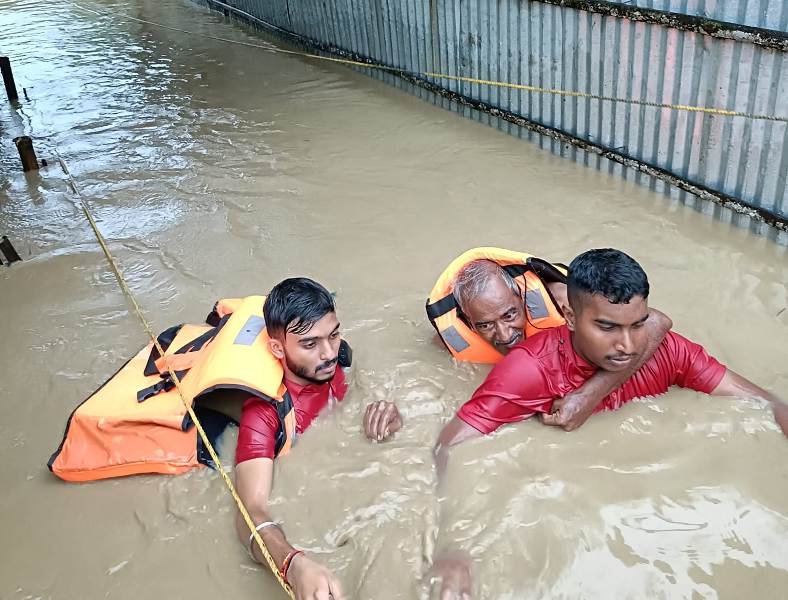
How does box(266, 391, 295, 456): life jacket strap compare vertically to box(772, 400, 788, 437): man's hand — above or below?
above

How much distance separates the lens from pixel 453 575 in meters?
2.53

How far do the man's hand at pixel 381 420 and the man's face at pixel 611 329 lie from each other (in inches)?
36.5

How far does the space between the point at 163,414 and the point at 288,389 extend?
529 millimetres

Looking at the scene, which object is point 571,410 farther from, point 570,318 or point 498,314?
point 498,314

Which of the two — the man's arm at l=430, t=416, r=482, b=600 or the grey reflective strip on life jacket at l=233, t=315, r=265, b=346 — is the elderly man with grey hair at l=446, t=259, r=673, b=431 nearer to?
the man's arm at l=430, t=416, r=482, b=600

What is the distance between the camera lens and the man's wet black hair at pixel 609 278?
8.66 ft

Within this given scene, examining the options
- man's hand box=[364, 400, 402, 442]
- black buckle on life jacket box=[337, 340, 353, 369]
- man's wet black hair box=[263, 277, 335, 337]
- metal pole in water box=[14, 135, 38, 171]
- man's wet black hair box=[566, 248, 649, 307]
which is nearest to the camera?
man's wet black hair box=[566, 248, 649, 307]

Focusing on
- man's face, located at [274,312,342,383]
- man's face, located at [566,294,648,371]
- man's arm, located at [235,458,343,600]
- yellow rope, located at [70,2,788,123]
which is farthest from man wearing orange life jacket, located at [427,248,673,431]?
yellow rope, located at [70,2,788,123]

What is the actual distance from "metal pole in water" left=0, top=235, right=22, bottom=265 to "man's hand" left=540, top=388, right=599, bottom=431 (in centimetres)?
407

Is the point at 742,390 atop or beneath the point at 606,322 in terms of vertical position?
beneath

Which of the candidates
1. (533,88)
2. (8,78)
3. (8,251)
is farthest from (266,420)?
(8,78)

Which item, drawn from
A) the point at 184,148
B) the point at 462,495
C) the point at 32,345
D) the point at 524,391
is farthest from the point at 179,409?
the point at 184,148

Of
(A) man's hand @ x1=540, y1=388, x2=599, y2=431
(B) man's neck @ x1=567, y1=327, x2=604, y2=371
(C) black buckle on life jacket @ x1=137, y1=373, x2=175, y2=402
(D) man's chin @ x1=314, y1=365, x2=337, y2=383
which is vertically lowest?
(A) man's hand @ x1=540, y1=388, x2=599, y2=431

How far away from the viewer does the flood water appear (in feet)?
8.79
